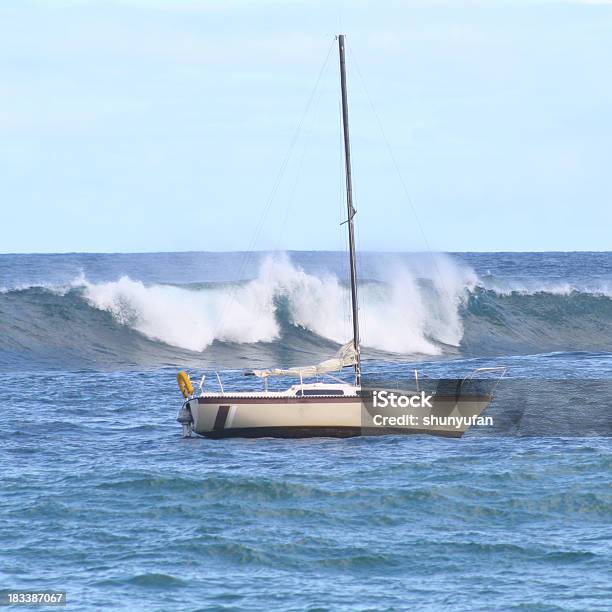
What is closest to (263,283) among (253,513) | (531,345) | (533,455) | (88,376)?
(531,345)

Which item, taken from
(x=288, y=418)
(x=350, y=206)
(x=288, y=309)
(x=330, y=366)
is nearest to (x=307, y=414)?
(x=288, y=418)

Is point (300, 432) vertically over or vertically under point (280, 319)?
under

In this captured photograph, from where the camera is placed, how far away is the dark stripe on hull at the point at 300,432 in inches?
995

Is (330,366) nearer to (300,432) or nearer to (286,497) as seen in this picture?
(300,432)

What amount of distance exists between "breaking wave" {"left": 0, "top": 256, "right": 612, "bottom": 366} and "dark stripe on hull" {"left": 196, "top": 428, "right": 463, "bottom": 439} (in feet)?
50.5

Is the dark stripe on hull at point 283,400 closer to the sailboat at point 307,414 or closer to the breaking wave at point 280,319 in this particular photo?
the sailboat at point 307,414

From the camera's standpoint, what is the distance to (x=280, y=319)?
4862 centimetres

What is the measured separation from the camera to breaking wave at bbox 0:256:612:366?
43750 mm

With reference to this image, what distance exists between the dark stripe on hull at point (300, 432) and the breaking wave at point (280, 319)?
15.4m

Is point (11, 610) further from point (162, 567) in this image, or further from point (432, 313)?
point (432, 313)

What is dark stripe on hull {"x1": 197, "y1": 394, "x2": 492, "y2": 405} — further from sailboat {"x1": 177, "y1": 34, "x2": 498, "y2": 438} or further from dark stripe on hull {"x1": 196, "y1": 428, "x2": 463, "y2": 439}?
dark stripe on hull {"x1": 196, "y1": 428, "x2": 463, "y2": 439}

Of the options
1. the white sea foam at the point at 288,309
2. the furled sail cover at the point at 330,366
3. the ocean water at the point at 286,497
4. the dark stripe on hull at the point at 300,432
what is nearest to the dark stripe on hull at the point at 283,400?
the dark stripe on hull at the point at 300,432

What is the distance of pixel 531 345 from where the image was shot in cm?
4731

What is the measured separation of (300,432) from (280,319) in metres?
23.5
